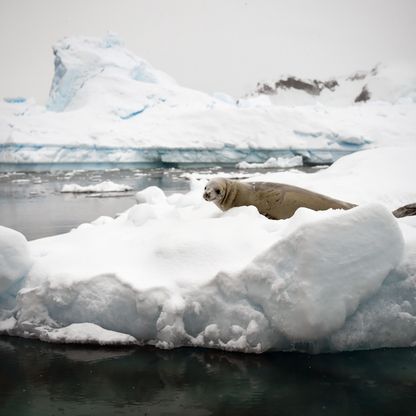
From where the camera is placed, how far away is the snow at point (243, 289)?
243cm

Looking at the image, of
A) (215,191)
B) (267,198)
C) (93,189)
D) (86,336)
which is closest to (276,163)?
(93,189)

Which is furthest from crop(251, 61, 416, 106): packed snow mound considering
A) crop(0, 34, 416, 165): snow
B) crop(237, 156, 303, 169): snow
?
crop(237, 156, 303, 169): snow

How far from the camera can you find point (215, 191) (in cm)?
379

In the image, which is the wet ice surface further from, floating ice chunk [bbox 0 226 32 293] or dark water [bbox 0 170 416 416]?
dark water [bbox 0 170 416 416]

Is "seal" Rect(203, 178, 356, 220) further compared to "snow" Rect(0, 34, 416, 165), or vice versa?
"snow" Rect(0, 34, 416, 165)

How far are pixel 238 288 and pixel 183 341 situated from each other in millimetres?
423

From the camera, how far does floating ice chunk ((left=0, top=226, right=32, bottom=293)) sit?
2.85m

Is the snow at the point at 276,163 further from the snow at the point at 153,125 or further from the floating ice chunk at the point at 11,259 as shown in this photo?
the floating ice chunk at the point at 11,259

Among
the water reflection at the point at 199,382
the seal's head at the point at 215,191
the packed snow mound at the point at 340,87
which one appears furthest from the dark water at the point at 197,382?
the packed snow mound at the point at 340,87

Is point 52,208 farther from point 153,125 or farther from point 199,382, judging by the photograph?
point 153,125

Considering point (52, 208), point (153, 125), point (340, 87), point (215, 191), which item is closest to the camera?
point (215, 191)

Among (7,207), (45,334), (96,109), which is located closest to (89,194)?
(7,207)

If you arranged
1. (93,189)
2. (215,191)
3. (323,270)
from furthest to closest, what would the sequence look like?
(93,189), (215,191), (323,270)

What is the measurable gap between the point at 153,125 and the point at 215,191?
22553 millimetres
